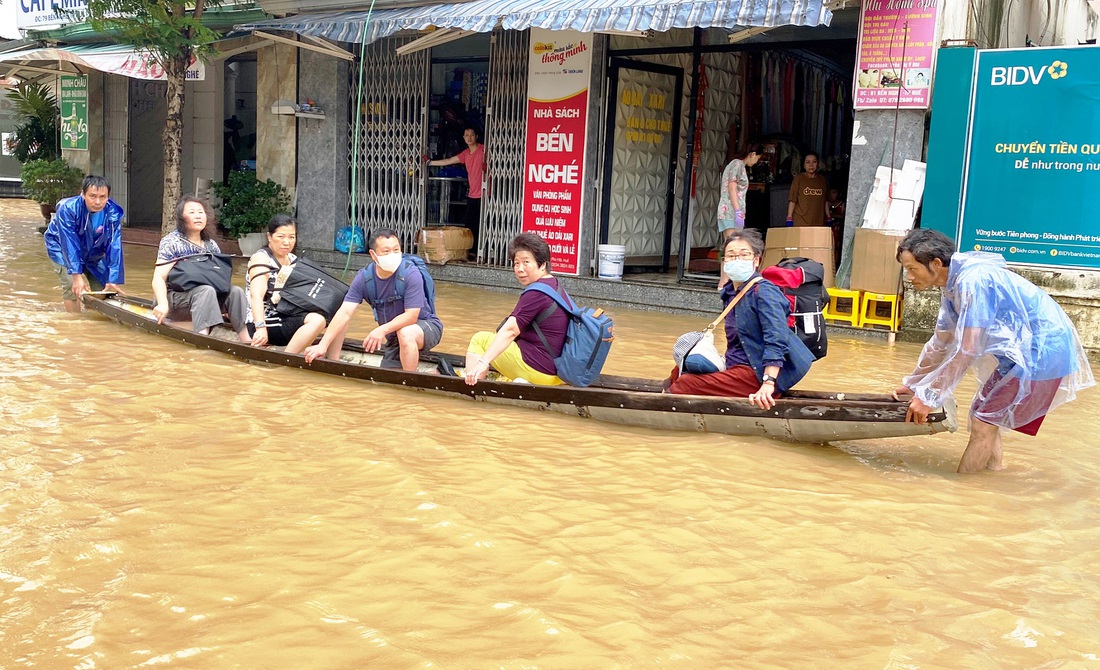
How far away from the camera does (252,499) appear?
13.1ft

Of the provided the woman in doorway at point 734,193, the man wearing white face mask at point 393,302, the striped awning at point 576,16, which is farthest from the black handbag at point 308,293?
the woman in doorway at point 734,193

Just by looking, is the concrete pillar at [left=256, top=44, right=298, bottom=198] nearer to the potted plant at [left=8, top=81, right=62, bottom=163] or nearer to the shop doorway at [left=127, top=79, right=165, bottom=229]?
the shop doorway at [left=127, top=79, right=165, bottom=229]

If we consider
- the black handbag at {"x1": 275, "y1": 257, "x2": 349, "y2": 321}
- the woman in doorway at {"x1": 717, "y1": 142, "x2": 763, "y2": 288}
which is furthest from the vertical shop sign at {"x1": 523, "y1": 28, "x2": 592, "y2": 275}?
the black handbag at {"x1": 275, "y1": 257, "x2": 349, "y2": 321}

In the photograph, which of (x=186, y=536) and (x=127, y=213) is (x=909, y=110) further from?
(x=127, y=213)

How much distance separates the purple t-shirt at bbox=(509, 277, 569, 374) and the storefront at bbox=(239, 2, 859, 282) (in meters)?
4.49

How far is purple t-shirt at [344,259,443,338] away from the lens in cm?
625

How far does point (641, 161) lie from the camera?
1152cm

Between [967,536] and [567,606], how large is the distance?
1771 mm

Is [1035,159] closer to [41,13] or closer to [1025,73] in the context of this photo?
[1025,73]

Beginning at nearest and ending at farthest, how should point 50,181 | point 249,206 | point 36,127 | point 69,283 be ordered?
1. point 69,283
2. point 249,206
3. point 50,181
4. point 36,127

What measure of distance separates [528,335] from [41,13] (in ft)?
53.0

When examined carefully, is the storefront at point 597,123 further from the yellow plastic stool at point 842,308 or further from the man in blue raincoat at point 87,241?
the man in blue raincoat at point 87,241

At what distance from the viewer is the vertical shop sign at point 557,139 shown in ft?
35.8

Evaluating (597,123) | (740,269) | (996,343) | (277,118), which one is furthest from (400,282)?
(277,118)
